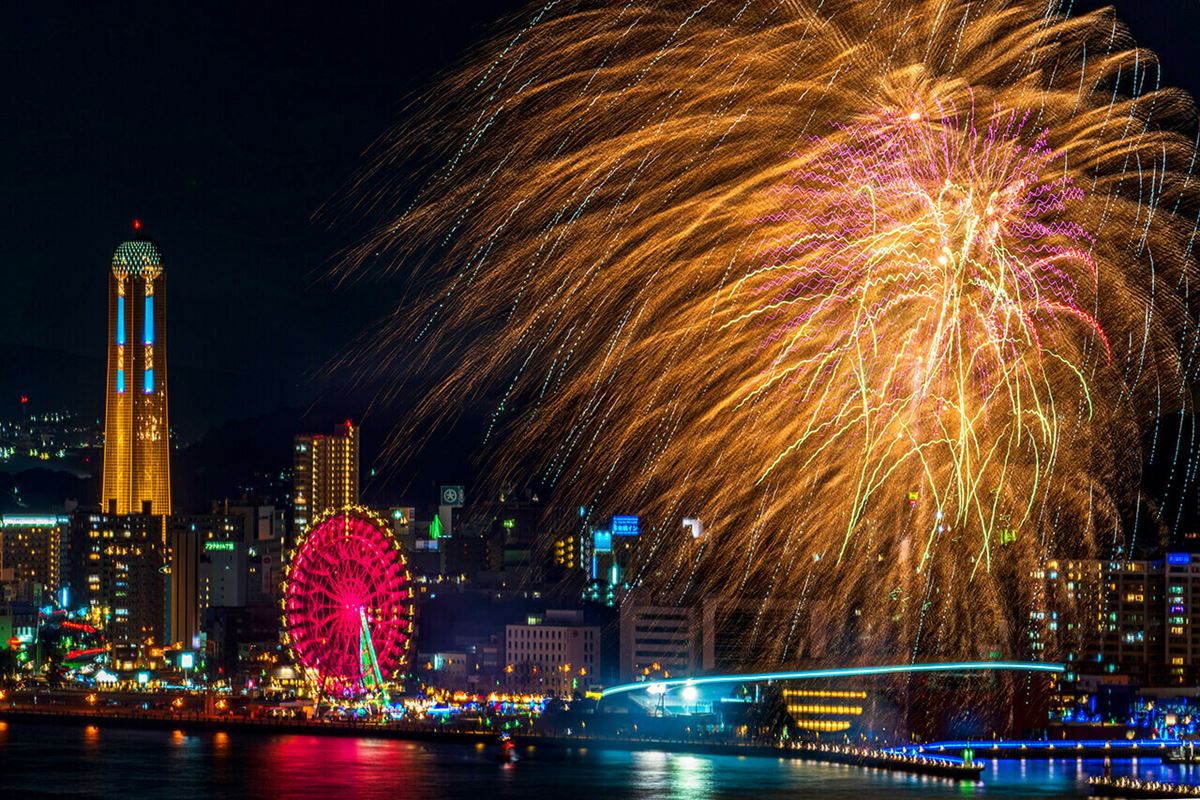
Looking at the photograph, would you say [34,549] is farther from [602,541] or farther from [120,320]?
[602,541]

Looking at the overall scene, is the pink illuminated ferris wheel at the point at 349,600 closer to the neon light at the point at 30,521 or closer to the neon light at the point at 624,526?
the neon light at the point at 624,526

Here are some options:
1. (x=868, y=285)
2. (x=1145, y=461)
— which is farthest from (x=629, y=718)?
(x=868, y=285)

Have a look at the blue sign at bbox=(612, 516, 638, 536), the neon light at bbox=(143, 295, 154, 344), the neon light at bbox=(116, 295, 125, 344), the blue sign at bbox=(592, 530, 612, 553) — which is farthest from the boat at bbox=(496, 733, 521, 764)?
the neon light at bbox=(116, 295, 125, 344)

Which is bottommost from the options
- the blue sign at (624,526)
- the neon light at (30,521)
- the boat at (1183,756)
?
the boat at (1183,756)

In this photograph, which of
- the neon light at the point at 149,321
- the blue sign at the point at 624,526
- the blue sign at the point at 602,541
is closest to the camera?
the blue sign at the point at 624,526

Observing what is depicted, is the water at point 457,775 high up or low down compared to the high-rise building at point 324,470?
down

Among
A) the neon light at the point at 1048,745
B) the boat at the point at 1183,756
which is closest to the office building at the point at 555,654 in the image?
the neon light at the point at 1048,745

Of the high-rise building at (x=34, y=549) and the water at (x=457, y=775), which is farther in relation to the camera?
the high-rise building at (x=34, y=549)
